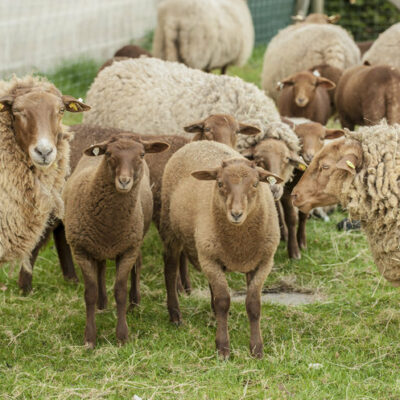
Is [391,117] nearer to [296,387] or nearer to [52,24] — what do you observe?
[296,387]

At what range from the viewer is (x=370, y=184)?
14.1 feet

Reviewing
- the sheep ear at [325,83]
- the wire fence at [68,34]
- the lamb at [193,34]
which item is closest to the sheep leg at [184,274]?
the sheep ear at [325,83]

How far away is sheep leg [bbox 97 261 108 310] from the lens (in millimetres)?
5062

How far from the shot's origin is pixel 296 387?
13.0 feet

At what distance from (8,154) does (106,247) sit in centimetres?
79

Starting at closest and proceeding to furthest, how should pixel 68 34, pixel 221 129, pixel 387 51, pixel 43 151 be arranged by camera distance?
pixel 43 151 → pixel 221 129 → pixel 387 51 → pixel 68 34

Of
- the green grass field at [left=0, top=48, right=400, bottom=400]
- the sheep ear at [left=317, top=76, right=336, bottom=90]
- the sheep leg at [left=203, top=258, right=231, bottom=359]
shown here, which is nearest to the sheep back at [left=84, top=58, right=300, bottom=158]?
the green grass field at [left=0, top=48, right=400, bottom=400]

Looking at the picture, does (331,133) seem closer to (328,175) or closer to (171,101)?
(171,101)

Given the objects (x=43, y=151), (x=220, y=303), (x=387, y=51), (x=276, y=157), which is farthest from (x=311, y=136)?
(x=387, y=51)

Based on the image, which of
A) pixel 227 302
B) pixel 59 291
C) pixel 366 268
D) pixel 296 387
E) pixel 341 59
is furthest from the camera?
pixel 341 59

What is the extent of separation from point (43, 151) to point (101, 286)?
1.37 meters

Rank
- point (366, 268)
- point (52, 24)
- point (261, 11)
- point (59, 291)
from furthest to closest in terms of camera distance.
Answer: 1. point (261, 11)
2. point (52, 24)
3. point (366, 268)
4. point (59, 291)

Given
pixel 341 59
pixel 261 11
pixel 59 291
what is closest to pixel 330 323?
pixel 59 291

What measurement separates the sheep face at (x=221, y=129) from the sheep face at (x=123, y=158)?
0.99 meters
